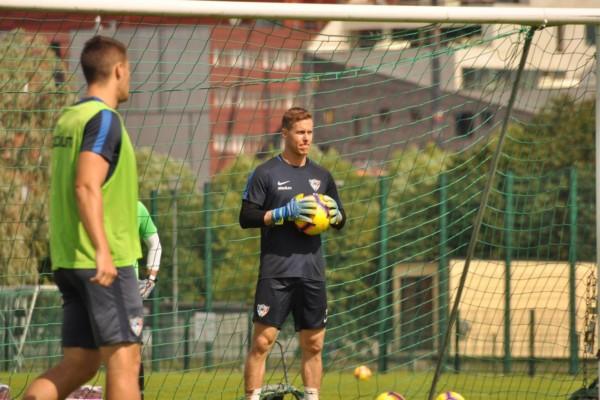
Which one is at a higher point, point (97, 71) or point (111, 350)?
point (97, 71)

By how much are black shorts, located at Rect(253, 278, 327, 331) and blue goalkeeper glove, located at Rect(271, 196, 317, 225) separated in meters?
A: 0.41

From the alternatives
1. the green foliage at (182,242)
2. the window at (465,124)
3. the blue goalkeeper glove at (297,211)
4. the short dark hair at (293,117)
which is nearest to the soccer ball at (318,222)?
the blue goalkeeper glove at (297,211)

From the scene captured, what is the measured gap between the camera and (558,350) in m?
14.7

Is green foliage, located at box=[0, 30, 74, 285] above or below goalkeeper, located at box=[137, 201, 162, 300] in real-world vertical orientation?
above

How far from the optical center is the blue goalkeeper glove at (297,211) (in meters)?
7.14

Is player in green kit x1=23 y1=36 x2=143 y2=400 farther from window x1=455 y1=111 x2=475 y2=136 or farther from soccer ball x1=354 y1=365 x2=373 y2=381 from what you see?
soccer ball x1=354 y1=365 x2=373 y2=381

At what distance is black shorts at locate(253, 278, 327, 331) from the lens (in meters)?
7.37

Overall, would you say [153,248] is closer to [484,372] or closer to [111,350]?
[111,350]

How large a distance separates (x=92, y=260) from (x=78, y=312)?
28 centimetres

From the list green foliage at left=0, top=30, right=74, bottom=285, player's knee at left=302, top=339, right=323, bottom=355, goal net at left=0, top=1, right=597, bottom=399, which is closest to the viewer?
player's knee at left=302, top=339, right=323, bottom=355

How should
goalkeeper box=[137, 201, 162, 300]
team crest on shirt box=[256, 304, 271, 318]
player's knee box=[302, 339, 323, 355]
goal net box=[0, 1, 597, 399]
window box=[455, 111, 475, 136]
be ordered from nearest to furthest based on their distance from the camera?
team crest on shirt box=[256, 304, 271, 318], player's knee box=[302, 339, 323, 355], goalkeeper box=[137, 201, 162, 300], window box=[455, 111, 475, 136], goal net box=[0, 1, 597, 399]

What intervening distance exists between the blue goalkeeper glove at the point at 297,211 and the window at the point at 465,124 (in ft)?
5.94

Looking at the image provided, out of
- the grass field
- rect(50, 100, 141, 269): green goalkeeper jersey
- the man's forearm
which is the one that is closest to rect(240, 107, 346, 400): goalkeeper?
rect(50, 100, 141, 269): green goalkeeper jersey

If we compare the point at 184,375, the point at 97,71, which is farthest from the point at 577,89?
the point at 184,375
